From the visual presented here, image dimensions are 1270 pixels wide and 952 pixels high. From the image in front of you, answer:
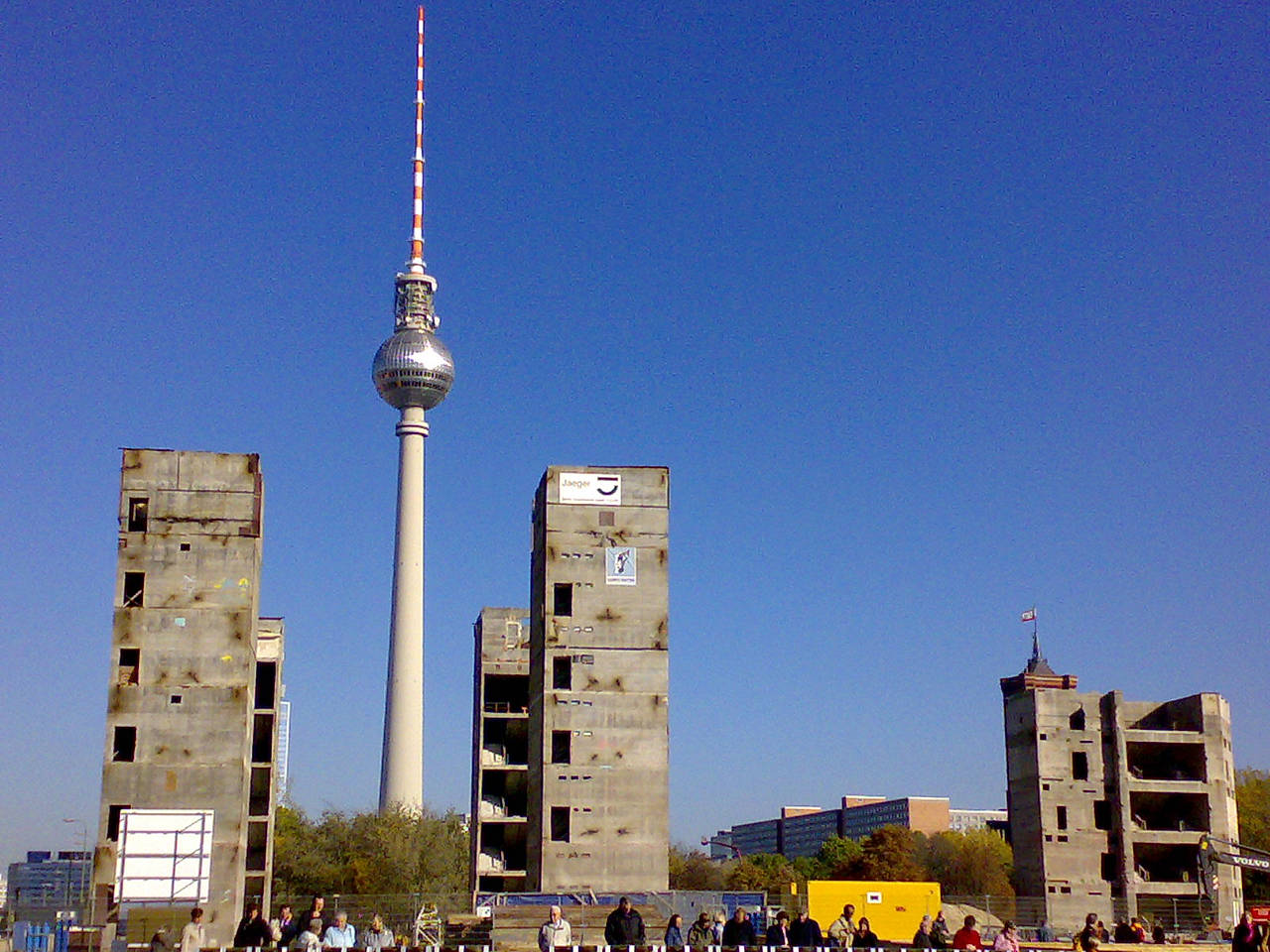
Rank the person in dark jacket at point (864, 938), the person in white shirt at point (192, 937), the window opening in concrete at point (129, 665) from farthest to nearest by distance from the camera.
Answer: the window opening in concrete at point (129, 665), the person in dark jacket at point (864, 938), the person in white shirt at point (192, 937)

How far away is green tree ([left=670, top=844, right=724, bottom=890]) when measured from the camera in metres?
125

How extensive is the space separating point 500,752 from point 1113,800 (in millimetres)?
30186

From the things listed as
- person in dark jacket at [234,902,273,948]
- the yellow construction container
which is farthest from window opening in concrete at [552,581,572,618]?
person in dark jacket at [234,902,273,948]

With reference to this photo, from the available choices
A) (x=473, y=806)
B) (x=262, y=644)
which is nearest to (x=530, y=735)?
(x=262, y=644)

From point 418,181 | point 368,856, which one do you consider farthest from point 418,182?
point 368,856

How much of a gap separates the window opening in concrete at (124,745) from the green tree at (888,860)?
210 ft

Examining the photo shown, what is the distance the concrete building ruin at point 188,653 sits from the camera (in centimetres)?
4928

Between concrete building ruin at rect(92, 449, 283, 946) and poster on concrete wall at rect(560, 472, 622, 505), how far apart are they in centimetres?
1128

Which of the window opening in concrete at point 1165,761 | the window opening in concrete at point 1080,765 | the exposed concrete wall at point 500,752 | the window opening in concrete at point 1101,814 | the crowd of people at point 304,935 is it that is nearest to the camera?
the crowd of people at point 304,935

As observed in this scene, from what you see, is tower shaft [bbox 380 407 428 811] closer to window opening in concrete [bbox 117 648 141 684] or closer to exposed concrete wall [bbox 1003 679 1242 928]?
exposed concrete wall [bbox 1003 679 1242 928]

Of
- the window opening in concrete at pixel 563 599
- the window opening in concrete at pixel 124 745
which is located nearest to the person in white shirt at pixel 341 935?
the window opening in concrete at pixel 124 745

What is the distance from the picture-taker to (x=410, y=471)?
13062 cm

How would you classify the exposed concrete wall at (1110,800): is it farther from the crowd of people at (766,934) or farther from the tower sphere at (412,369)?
the tower sphere at (412,369)

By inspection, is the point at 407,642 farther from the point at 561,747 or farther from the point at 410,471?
the point at 561,747
